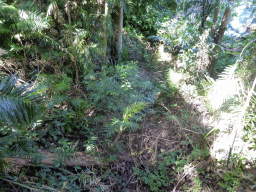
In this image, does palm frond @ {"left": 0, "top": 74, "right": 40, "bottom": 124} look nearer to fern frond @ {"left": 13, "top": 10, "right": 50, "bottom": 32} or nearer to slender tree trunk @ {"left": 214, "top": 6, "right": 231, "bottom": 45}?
fern frond @ {"left": 13, "top": 10, "right": 50, "bottom": 32}

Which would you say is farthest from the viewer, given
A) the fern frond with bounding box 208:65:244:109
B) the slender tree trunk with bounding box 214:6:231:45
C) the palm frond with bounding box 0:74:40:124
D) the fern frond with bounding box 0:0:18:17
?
the slender tree trunk with bounding box 214:6:231:45

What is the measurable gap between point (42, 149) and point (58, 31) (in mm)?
2408

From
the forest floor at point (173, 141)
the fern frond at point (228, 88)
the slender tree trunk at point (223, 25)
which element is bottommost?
the forest floor at point (173, 141)

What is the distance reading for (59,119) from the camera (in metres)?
2.79

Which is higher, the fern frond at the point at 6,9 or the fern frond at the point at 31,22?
the fern frond at the point at 6,9

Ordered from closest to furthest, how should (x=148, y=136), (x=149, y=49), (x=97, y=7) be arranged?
(x=148, y=136)
(x=97, y=7)
(x=149, y=49)

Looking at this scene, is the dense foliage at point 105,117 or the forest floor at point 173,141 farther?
the forest floor at point 173,141

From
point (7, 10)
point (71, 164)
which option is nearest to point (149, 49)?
point (7, 10)

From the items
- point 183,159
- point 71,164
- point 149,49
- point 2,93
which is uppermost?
point 2,93

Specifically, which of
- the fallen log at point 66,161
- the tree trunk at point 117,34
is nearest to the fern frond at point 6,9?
the tree trunk at point 117,34

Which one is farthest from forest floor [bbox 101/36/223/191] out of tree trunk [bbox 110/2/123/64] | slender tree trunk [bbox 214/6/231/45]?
slender tree trunk [bbox 214/6/231/45]

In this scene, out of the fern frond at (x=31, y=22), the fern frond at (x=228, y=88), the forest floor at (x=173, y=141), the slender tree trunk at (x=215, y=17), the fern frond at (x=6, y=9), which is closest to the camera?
the fern frond at (x=228, y=88)

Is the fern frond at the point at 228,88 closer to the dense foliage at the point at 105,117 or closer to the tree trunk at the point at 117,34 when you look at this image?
the dense foliage at the point at 105,117

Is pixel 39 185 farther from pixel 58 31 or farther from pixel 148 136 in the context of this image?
pixel 58 31
